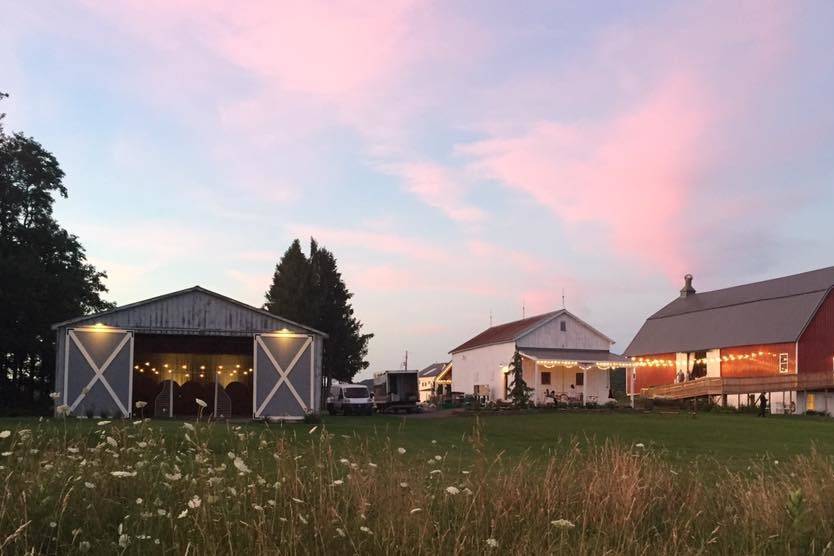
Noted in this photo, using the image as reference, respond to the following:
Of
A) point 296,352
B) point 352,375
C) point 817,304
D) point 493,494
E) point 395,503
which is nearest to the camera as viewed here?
point 395,503

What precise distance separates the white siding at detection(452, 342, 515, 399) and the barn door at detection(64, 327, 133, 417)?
26542 millimetres

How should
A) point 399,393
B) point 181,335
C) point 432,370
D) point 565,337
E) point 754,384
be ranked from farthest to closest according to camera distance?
point 432,370 → point 565,337 → point 754,384 → point 399,393 → point 181,335

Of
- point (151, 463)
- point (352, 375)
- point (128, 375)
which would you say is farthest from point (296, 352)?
point (352, 375)

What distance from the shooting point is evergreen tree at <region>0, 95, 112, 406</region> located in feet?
114

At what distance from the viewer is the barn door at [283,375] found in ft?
96.2

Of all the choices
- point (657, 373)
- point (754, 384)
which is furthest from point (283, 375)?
point (657, 373)

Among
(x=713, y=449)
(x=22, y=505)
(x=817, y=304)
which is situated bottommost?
(x=713, y=449)

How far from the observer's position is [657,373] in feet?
190

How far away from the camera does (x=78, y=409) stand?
27.4 meters

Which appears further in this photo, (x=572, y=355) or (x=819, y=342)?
(x=572, y=355)

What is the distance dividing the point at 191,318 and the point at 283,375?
3.91 m

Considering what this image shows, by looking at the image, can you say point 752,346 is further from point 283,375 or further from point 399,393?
point 283,375

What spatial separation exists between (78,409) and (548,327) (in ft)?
98.2

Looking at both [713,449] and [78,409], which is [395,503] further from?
[78,409]
